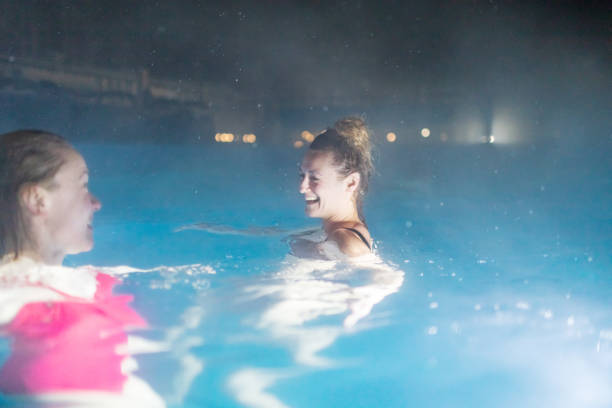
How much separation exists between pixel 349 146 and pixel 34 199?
152cm

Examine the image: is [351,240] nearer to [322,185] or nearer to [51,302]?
[322,185]

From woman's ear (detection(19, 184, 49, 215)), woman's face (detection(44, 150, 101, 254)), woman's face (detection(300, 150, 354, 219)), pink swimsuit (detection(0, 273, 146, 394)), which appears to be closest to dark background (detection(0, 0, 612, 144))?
woman's face (detection(300, 150, 354, 219))

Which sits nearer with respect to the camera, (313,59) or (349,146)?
(349,146)

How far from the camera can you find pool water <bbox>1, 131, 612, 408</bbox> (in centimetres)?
162

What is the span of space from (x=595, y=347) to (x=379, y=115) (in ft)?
35.2

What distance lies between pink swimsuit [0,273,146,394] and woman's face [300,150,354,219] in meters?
1.27

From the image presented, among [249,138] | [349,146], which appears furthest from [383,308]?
[249,138]

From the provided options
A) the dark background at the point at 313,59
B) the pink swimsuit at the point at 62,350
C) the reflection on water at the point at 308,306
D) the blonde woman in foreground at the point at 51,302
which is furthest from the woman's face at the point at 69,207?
the dark background at the point at 313,59

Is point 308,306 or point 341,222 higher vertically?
point 341,222

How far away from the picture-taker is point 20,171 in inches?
52.3

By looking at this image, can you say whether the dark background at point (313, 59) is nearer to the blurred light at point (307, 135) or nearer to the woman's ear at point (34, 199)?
the blurred light at point (307, 135)

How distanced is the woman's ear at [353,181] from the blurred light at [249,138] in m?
9.16

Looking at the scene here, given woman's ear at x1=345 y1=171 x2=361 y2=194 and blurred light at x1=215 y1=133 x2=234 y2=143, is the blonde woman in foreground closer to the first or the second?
woman's ear at x1=345 y1=171 x2=361 y2=194

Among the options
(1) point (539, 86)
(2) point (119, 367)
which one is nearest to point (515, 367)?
(2) point (119, 367)
